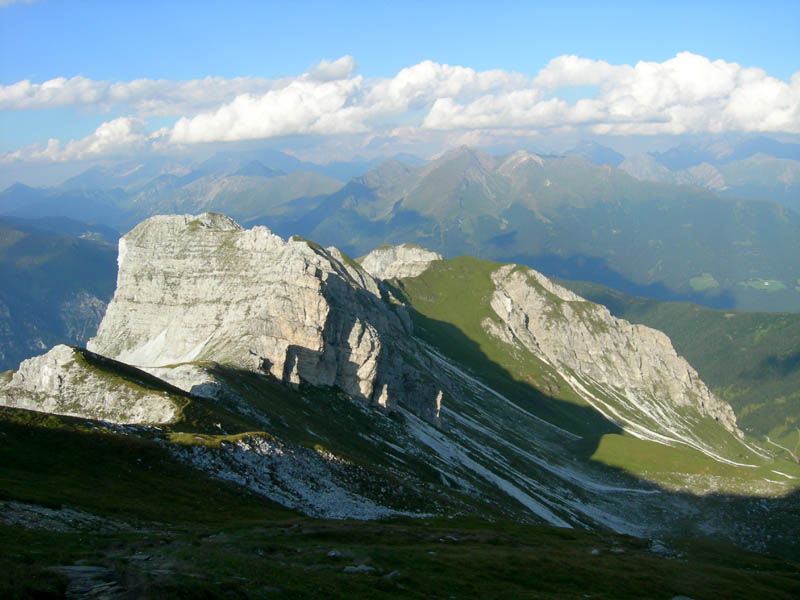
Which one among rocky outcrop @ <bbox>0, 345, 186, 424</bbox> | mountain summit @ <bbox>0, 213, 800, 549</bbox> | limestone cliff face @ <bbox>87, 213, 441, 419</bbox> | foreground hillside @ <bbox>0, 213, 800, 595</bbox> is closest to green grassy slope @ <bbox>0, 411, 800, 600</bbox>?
foreground hillside @ <bbox>0, 213, 800, 595</bbox>

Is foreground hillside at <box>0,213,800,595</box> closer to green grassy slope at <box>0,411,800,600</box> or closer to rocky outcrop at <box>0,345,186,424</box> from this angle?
rocky outcrop at <box>0,345,186,424</box>

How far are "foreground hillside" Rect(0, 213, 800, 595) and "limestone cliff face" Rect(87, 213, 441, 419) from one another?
1.55 feet

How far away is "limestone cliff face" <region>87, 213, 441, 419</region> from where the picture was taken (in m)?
120

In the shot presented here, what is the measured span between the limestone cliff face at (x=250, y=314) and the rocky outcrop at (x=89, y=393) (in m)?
30.7

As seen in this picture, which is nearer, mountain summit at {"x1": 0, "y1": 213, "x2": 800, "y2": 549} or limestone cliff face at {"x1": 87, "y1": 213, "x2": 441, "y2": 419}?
mountain summit at {"x1": 0, "y1": 213, "x2": 800, "y2": 549}

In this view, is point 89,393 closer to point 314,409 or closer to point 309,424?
point 309,424

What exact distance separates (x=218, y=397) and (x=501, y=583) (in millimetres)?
53849

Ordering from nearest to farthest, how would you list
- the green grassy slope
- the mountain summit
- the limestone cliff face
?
1. the green grassy slope
2. the mountain summit
3. the limestone cliff face

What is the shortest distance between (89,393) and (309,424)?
32.5 m

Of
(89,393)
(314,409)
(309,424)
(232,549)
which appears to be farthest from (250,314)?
(232,549)

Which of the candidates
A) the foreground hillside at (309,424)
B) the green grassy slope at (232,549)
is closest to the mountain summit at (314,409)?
the foreground hillside at (309,424)

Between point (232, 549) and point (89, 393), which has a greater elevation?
point (232, 549)

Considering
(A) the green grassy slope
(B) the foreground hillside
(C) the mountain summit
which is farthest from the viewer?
(C) the mountain summit

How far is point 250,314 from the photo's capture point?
13088 cm
